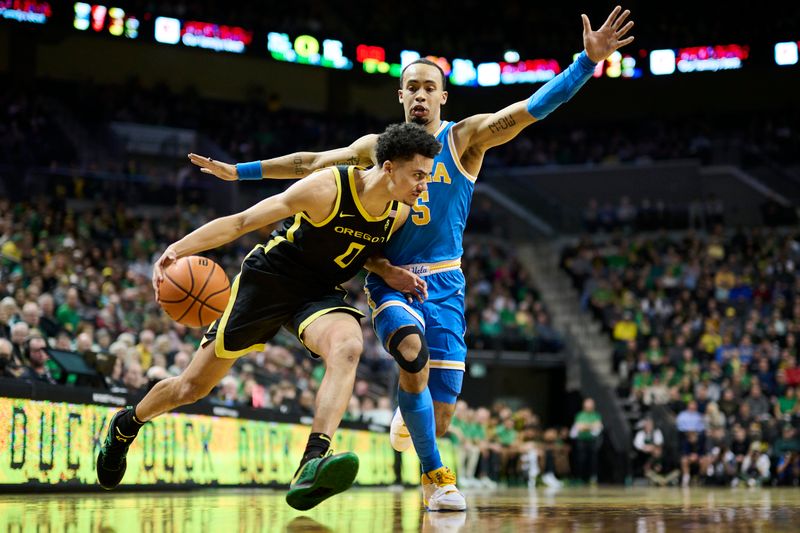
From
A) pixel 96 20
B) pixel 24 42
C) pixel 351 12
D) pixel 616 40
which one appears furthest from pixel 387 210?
pixel 351 12

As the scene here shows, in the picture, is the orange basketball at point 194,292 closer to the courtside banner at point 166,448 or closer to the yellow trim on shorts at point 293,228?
the yellow trim on shorts at point 293,228

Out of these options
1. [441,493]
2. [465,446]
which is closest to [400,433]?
[441,493]

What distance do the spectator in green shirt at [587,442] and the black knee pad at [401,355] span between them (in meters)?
14.3

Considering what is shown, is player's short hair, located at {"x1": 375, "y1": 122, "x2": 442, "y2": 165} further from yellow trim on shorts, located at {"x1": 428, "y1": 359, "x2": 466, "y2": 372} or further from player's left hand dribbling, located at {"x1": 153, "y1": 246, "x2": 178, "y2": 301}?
yellow trim on shorts, located at {"x1": 428, "y1": 359, "x2": 466, "y2": 372}

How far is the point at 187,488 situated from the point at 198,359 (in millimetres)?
4859

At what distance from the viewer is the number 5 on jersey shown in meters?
5.75

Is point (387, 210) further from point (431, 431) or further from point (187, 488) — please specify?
point (187, 488)

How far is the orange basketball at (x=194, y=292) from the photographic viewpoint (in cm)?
585

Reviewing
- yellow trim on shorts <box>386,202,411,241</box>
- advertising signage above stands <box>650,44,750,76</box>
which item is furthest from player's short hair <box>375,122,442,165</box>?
advertising signage above stands <box>650,44,750,76</box>

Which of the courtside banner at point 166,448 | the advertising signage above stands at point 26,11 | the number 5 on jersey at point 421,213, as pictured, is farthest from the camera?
the advertising signage above stands at point 26,11

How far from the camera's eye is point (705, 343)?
70.8 ft

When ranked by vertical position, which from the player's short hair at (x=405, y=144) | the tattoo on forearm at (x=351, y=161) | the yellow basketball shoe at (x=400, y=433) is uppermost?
the tattoo on forearm at (x=351, y=161)

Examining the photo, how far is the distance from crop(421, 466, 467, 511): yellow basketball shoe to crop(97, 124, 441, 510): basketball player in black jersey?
848 mm

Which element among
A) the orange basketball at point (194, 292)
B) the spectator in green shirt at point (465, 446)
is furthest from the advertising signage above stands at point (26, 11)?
the orange basketball at point (194, 292)
